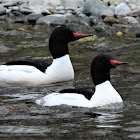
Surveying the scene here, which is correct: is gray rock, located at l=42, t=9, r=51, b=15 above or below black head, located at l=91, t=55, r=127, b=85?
below

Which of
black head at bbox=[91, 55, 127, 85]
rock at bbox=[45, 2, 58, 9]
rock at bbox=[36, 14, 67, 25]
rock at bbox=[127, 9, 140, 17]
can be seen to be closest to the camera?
black head at bbox=[91, 55, 127, 85]

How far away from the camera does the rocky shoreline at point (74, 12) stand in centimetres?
1845

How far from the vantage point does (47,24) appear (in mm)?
18609

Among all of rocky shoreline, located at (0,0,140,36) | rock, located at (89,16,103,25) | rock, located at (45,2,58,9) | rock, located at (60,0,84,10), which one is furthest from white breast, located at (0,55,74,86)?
rock, located at (45,2,58,9)

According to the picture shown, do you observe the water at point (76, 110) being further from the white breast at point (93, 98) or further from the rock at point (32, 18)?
the rock at point (32, 18)

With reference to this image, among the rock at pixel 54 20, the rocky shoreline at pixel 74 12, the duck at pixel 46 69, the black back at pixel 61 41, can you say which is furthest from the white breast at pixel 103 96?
the rock at pixel 54 20

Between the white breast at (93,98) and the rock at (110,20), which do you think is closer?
the white breast at (93,98)

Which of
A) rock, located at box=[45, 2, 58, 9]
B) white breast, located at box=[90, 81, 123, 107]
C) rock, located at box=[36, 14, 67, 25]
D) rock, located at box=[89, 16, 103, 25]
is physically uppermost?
white breast, located at box=[90, 81, 123, 107]

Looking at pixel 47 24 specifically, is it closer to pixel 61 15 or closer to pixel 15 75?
pixel 61 15

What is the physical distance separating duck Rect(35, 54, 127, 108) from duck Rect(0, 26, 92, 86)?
213 centimetres

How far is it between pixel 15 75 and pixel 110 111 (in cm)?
342

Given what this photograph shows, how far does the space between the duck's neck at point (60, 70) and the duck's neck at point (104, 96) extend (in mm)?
2604

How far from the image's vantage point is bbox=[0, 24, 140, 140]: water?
22.6 ft

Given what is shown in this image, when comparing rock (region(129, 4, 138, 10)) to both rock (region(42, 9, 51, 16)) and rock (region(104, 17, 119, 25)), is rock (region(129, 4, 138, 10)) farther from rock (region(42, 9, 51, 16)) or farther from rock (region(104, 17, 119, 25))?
rock (region(42, 9, 51, 16))
